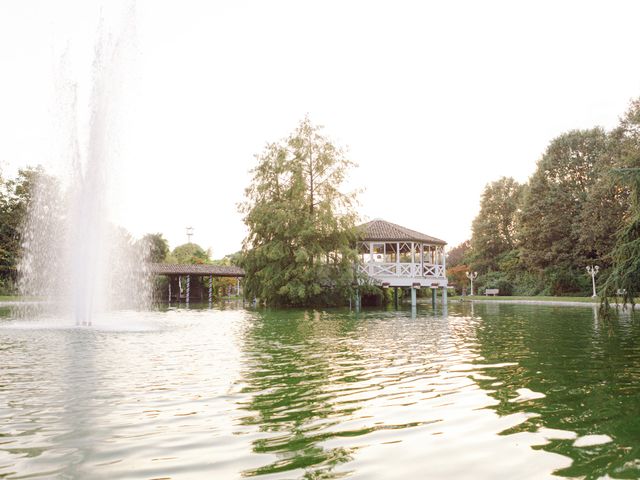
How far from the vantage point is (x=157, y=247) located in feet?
245

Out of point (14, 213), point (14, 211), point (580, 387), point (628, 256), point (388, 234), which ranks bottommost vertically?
point (580, 387)

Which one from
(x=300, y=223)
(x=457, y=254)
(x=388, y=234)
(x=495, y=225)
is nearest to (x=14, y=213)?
(x=300, y=223)

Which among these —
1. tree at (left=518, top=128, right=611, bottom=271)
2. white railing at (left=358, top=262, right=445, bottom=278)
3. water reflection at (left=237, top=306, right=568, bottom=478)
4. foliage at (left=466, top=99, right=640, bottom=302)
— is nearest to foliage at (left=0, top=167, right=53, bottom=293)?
white railing at (left=358, top=262, right=445, bottom=278)

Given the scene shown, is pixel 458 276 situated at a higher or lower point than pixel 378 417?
higher

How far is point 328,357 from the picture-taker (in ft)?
34.4

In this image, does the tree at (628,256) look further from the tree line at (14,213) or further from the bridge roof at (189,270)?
the bridge roof at (189,270)

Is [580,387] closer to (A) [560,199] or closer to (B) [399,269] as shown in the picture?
(B) [399,269]

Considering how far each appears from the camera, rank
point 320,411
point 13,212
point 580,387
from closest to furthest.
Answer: point 320,411, point 580,387, point 13,212

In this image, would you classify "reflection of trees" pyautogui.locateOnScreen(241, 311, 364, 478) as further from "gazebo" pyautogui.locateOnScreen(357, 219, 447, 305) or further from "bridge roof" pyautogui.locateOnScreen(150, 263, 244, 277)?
"bridge roof" pyautogui.locateOnScreen(150, 263, 244, 277)

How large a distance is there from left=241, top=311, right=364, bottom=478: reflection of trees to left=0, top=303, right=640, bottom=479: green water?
1.1 inches

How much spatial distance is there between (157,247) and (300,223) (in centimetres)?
4709

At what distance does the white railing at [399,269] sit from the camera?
1312 inches

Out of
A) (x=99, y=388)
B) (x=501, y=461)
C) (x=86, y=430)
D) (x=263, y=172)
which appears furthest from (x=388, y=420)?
(x=263, y=172)

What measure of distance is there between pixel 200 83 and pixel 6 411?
17610 millimetres
